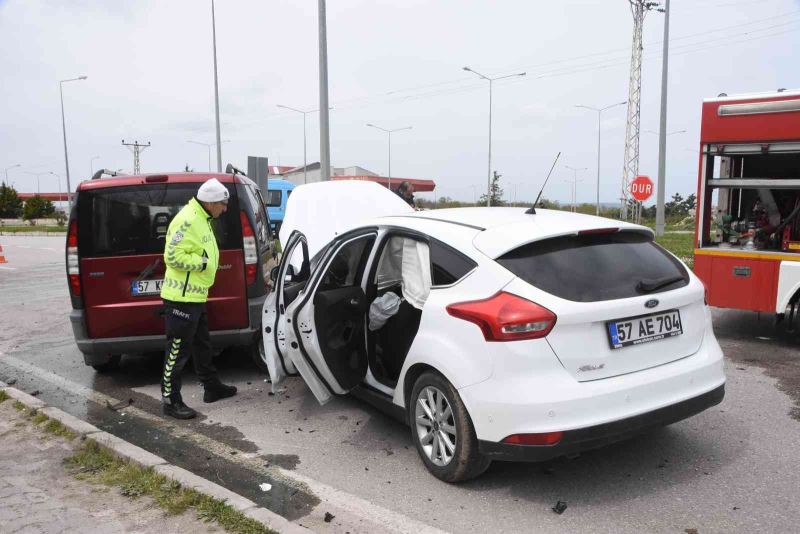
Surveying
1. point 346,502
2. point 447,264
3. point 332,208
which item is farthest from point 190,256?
point 332,208

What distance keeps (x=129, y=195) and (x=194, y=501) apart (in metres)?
3.23

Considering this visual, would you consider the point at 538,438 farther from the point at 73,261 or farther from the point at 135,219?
the point at 73,261

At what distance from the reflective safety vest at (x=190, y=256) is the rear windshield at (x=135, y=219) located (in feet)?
2.21

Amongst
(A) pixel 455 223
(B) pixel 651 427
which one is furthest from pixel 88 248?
(B) pixel 651 427

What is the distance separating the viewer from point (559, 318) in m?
3.32

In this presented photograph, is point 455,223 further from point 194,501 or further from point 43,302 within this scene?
point 43,302

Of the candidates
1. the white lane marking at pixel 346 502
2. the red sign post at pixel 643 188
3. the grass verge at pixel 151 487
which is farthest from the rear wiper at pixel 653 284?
the red sign post at pixel 643 188

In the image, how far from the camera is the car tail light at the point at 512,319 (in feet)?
10.9

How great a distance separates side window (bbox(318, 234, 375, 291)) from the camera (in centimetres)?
475

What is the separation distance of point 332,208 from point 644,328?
5372 millimetres

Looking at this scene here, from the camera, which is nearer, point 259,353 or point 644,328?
point 644,328

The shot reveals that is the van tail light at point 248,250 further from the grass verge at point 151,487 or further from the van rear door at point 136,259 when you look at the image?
the grass verge at point 151,487

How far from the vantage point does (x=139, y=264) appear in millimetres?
5766

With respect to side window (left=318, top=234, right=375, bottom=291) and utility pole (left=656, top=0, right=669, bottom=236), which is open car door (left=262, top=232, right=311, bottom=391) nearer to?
side window (left=318, top=234, right=375, bottom=291)
